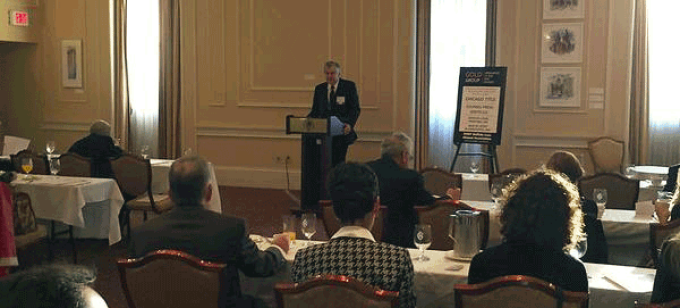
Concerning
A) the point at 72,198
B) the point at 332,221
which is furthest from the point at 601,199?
the point at 72,198

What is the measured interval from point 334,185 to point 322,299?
56cm

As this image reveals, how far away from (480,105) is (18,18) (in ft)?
23.8

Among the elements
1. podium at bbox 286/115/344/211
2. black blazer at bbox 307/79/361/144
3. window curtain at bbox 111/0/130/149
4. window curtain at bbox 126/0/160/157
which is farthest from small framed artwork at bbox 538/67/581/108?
window curtain at bbox 111/0/130/149

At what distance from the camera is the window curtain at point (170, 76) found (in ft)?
40.4

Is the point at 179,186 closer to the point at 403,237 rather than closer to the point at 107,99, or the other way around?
the point at 403,237

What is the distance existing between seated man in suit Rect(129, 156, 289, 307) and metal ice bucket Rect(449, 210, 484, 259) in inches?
41.8

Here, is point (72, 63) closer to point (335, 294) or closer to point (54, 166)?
point (54, 166)

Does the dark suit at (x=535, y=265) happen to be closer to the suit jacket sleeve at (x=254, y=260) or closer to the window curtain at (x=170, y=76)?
the suit jacket sleeve at (x=254, y=260)

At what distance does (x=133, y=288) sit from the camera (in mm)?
3572

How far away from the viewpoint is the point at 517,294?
9.63 ft

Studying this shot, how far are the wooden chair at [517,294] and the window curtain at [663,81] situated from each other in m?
7.72

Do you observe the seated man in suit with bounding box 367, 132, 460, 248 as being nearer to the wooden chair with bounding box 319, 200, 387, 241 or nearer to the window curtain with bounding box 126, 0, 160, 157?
the wooden chair with bounding box 319, 200, 387, 241

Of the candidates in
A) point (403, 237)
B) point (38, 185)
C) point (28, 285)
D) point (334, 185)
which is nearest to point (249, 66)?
point (38, 185)

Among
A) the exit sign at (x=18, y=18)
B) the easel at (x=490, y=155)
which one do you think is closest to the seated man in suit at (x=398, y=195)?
the easel at (x=490, y=155)
